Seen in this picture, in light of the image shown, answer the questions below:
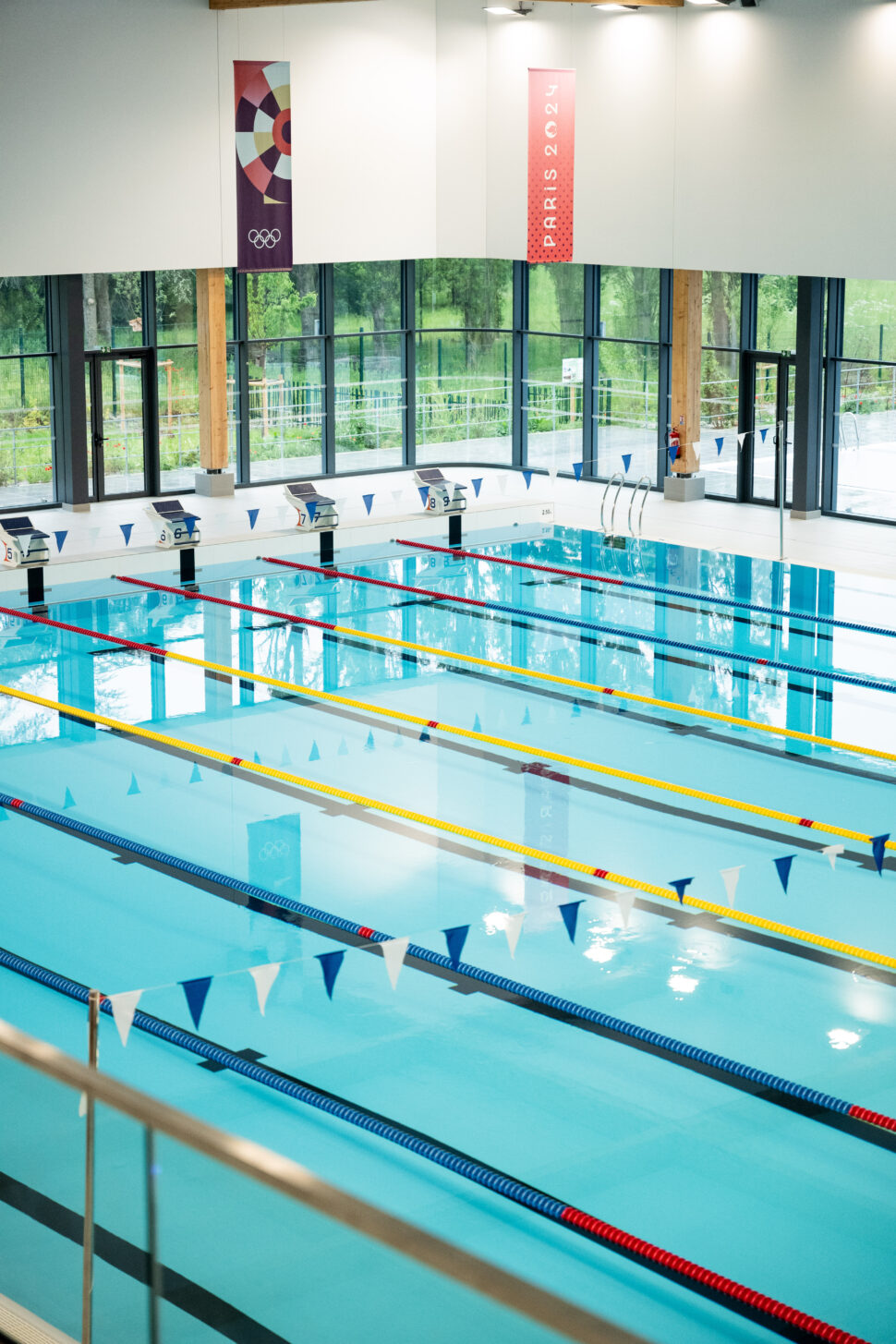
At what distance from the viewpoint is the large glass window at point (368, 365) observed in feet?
65.3

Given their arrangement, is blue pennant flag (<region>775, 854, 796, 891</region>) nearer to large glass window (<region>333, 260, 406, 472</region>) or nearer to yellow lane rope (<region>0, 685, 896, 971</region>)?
yellow lane rope (<region>0, 685, 896, 971</region>)

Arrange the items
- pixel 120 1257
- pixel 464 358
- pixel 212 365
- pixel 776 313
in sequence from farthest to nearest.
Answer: pixel 464 358 < pixel 212 365 < pixel 776 313 < pixel 120 1257

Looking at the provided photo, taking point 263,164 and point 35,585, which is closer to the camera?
point 35,585

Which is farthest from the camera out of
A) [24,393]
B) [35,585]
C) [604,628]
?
[24,393]

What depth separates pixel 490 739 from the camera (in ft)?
33.9

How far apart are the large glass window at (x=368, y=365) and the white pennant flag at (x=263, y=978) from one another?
15.1 meters

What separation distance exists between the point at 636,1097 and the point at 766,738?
4.86 metres

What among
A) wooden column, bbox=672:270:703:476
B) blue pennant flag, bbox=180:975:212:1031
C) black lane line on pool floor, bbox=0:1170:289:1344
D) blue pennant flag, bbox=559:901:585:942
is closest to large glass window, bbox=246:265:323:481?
wooden column, bbox=672:270:703:476

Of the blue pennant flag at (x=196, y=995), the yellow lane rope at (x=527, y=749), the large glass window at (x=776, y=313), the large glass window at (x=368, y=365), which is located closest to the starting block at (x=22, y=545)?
the yellow lane rope at (x=527, y=749)

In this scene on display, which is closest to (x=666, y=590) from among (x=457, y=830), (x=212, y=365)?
(x=457, y=830)

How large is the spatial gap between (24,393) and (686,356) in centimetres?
750

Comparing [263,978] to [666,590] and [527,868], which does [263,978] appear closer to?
[527,868]

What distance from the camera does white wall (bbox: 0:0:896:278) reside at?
620 inches

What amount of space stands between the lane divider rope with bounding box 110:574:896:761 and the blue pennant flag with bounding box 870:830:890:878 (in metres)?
2.11
